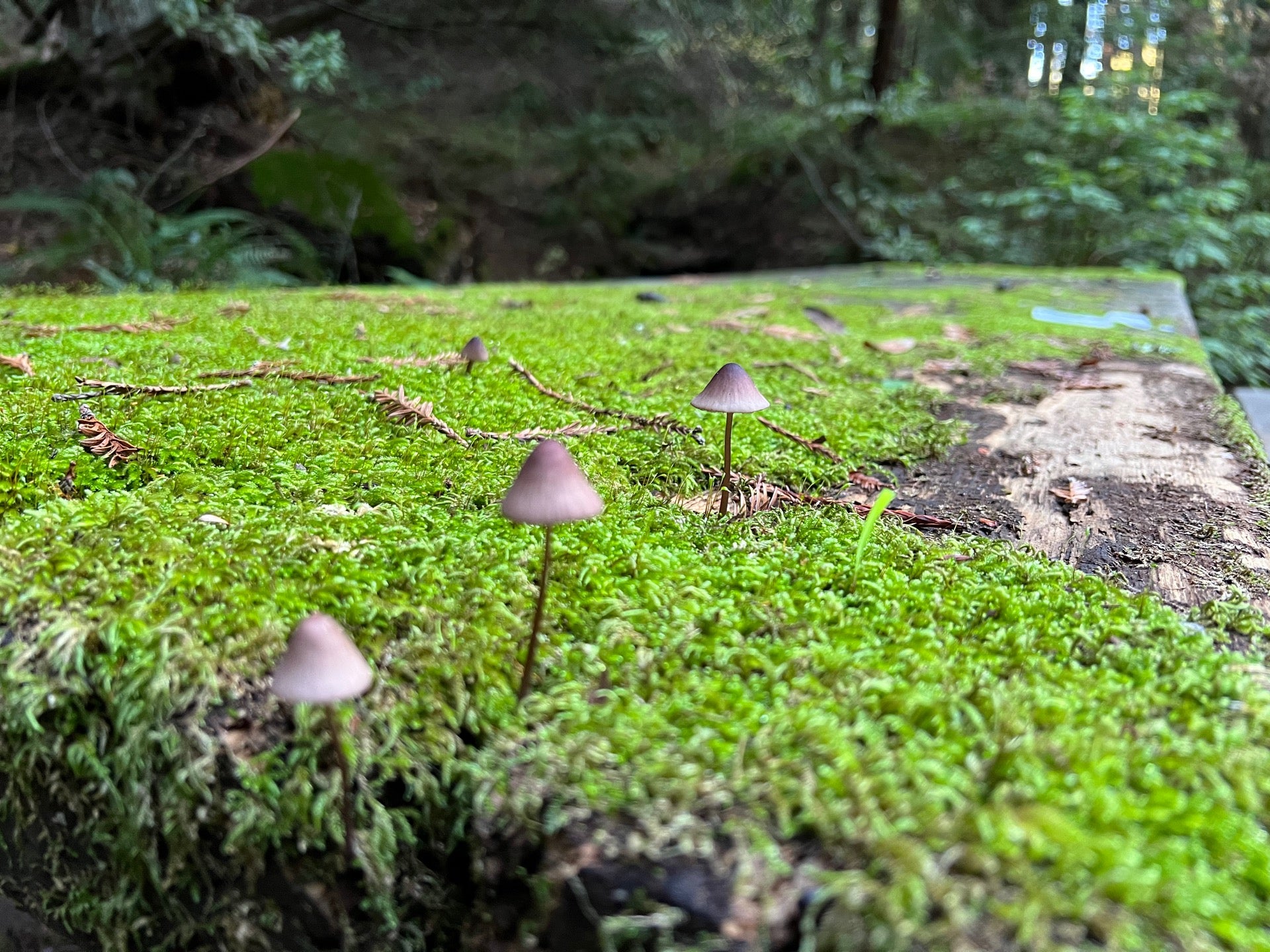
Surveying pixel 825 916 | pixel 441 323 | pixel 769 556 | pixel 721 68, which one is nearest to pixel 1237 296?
pixel 721 68

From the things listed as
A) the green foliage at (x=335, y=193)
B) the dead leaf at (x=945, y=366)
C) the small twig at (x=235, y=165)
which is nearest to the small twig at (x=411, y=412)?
the dead leaf at (x=945, y=366)

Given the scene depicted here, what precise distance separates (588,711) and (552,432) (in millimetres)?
1164

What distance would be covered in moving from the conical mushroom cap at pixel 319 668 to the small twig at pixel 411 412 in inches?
42.0

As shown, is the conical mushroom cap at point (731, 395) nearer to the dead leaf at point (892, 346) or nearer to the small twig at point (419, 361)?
the small twig at point (419, 361)

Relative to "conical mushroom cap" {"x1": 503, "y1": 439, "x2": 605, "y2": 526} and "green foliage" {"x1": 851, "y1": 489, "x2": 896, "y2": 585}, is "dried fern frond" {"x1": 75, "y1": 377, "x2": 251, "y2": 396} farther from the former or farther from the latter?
"green foliage" {"x1": 851, "y1": 489, "x2": 896, "y2": 585}

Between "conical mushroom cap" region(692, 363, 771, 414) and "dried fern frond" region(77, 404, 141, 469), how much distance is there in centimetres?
128

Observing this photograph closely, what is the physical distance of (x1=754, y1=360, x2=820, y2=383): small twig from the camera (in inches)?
121

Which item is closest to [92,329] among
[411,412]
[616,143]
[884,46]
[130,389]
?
[130,389]

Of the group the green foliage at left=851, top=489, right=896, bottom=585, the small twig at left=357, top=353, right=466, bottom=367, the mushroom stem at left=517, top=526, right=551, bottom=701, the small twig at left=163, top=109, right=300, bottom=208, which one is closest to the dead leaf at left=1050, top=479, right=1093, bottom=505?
the green foliage at left=851, top=489, right=896, bottom=585

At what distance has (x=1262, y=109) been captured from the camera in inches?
412

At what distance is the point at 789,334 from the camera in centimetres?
378

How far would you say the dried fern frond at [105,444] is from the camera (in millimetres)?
1793

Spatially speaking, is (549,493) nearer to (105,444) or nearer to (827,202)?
(105,444)

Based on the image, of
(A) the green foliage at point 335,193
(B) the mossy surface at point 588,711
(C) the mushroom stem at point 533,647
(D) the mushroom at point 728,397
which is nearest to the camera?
(B) the mossy surface at point 588,711
